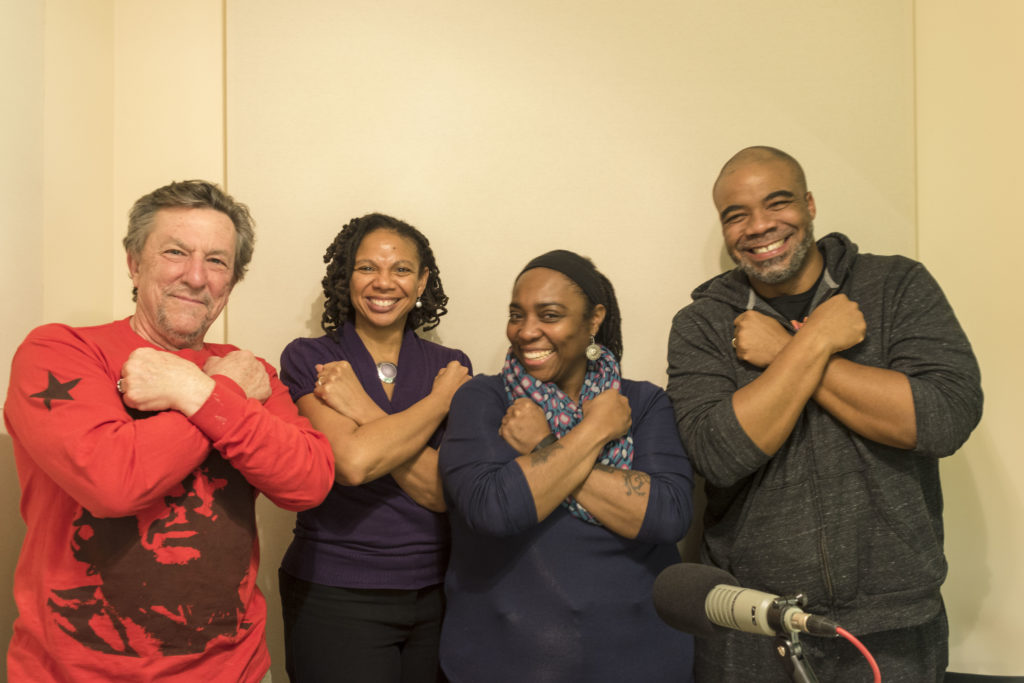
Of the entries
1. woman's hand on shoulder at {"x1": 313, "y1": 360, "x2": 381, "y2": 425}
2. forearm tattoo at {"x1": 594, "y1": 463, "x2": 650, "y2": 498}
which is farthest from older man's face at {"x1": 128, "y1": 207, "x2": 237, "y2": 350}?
forearm tattoo at {"x1": 594, "y1": 463, "x2": 650, "y2": 498}

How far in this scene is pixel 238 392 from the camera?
5.29 feet

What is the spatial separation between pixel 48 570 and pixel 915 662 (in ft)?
6.91

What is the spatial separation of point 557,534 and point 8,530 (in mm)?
1565

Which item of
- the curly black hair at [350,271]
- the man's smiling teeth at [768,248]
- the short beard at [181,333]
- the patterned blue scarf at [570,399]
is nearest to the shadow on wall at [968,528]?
the man's smiling teeth at [768,248]

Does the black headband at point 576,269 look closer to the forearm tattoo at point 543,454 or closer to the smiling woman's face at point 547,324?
the smiling woman's face at point 547,324

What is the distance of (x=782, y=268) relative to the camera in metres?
2.06

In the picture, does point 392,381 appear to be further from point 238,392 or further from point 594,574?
point 594,574

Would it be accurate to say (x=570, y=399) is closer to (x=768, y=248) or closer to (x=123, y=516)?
(x=768, y=248)

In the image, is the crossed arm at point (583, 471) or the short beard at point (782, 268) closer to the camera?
the crossed arm at point (583, 471)

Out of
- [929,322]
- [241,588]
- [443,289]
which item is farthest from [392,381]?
[929,322]

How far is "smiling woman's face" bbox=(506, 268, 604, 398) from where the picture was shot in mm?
1967

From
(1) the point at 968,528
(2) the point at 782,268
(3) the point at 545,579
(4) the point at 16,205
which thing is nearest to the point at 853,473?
(2) the point at 782,268

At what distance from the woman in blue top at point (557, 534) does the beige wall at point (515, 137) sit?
91cm

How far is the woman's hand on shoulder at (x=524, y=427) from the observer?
5.96 feet
